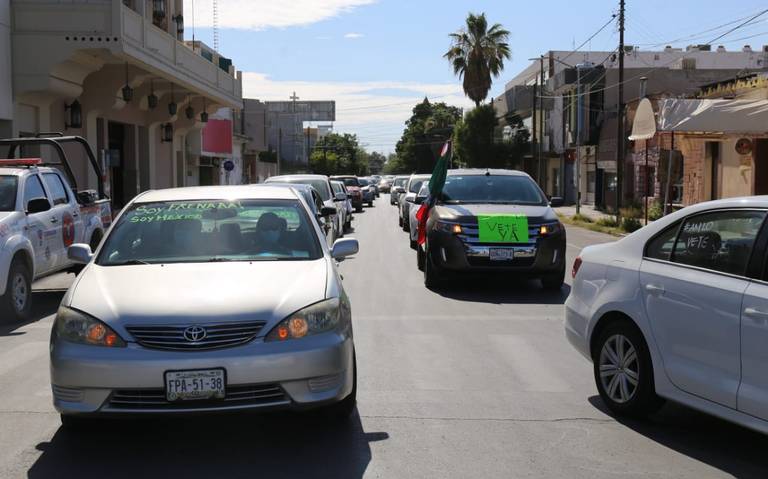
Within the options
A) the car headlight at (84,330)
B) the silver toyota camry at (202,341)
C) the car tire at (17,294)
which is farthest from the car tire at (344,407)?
the car tire at (17,294)

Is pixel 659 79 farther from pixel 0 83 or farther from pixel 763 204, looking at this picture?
pixel 763 204

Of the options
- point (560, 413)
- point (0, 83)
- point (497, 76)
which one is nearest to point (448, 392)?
point (560, 413)

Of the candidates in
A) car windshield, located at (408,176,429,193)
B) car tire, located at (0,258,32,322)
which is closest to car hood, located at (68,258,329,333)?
car tire, located at (0,258,32,322)

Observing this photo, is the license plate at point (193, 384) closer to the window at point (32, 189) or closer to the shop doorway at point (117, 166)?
the window at point (32, 189)

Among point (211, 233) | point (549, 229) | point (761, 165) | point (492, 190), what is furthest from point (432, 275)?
point (761, 165)

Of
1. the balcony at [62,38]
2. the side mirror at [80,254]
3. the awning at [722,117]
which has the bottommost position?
the side mirror at [80,254]

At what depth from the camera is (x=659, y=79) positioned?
1822 inches

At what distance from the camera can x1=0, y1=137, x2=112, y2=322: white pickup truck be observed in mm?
10148

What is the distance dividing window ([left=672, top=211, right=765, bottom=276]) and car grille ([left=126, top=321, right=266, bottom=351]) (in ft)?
9.26

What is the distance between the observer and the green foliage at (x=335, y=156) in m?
103

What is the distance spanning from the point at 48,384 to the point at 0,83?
14.4 metres

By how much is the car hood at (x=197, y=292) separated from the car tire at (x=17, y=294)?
15.3 ft

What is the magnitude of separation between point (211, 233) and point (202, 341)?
1.71 metres

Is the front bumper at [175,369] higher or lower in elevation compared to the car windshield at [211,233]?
lower
